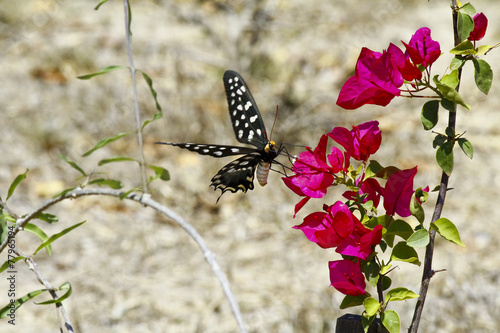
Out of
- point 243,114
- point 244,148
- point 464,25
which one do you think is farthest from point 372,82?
point 243,114

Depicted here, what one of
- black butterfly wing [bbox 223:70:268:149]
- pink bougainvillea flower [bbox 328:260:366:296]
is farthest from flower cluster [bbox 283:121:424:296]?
black butterfly wing [bbox 223:70:268:149]

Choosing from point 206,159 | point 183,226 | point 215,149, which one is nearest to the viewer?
point 183,226

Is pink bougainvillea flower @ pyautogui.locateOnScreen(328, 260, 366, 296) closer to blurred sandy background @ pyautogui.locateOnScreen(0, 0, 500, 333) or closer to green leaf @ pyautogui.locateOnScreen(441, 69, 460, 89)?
green leaf @ pyautogui.locateOnScreen(441, 69, 460, 89)

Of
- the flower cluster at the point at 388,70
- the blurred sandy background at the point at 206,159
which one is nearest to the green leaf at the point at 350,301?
the flower cluster at the point at 388,70

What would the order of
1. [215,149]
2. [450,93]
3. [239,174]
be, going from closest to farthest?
[450,93], [215,149], [239,174]

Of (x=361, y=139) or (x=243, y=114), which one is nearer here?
(x=361, y=139)

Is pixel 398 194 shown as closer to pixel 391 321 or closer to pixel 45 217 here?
pixel 391 321

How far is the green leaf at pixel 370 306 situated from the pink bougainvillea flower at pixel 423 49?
0.29 metres

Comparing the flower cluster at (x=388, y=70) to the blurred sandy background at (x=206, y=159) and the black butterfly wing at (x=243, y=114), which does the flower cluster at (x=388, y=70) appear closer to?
the black butterfly wing at (x=243, y=114)

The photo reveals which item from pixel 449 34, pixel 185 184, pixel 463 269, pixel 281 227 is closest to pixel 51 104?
pixel 185 184

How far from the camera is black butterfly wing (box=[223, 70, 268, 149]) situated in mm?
1090

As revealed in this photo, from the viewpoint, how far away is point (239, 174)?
Result: 1.08 m

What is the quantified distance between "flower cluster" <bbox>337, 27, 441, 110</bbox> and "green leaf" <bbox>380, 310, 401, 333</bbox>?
262mm

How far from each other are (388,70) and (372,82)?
23 millimetres
